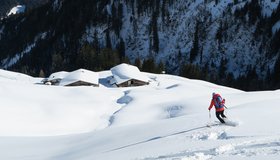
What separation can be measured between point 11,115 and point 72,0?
Answer: 14552cm

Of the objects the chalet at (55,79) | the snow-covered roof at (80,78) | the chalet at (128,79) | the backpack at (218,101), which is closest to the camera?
the backpack at (218,101)

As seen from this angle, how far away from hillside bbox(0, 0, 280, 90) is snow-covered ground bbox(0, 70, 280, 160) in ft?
184

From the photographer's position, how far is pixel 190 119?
904 inches

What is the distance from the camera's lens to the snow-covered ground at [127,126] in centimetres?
1625

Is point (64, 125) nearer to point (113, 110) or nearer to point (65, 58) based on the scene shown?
point (113, 110)

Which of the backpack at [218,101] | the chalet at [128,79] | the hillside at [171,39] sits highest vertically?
the hillside at [171,39]

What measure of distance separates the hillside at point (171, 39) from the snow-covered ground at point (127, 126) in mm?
55940

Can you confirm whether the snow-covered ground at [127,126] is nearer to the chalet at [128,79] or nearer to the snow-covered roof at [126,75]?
the chalet at [128,79]

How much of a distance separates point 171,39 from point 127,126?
351ft

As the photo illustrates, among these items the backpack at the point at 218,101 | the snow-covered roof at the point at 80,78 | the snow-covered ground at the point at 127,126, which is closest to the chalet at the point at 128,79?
the snow-covered roof at the point at 80,78

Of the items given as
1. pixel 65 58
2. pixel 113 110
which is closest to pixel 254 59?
pixel 65 58

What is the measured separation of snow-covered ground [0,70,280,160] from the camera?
1625 centimetres

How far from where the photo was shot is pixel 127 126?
24.6 m

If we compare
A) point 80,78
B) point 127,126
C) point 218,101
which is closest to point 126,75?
point 80,78
